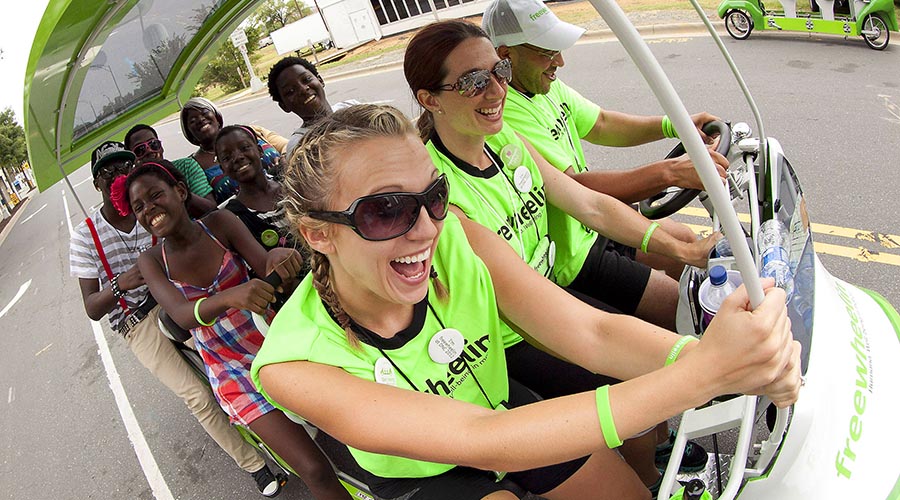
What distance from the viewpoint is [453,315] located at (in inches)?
70.2

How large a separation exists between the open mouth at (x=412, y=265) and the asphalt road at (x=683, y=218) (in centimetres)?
77

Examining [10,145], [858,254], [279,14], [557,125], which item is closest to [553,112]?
[557,125]

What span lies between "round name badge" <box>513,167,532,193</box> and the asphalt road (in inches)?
23.2

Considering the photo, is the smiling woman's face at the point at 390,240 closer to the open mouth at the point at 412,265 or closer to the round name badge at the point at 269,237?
the open mouth at the point at 412,265

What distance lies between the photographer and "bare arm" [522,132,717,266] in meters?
2.23

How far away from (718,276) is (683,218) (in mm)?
3444

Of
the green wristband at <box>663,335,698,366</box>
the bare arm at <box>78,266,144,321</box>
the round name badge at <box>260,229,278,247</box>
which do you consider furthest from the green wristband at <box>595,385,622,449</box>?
the bare arm at <box>78,266,144,321</box>

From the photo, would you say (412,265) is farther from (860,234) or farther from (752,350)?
(860,234)

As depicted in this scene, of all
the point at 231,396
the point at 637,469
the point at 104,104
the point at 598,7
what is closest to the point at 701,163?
the point at 598,7

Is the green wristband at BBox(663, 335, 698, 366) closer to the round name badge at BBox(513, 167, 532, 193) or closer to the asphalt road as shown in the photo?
the round name badge at BBox(513, 167, 532, 193)

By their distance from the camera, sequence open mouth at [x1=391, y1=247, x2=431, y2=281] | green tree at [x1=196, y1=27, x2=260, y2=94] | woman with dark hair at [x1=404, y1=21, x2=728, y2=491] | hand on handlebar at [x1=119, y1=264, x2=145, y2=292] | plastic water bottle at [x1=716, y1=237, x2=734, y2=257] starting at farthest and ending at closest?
green tree at [x1=196, y1=27, x2=260, y2=94], hand on handlebar at [x1=119, y1=264, x2=145, y2=292], woman with dark hair at [x1=404, y1=21, x2=728, y2=491], plastic water bottle at [x1=716, y1=237, x2=734, y2=257], open mouth at [x1=391, y1=247, x2=431, y2=281]

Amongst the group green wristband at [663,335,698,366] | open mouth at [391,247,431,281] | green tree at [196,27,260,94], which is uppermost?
green tree at [196,27,260,94]

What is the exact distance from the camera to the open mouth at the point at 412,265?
158 cm

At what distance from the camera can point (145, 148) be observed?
12.2 ft
